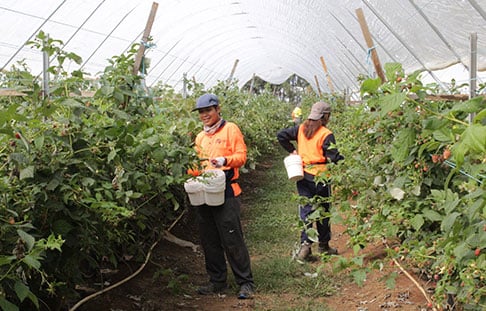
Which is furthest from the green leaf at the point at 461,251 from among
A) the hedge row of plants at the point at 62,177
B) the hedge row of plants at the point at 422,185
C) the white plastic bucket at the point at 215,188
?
the white plastic bucket at the point at 215,188

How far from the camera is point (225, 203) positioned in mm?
4770

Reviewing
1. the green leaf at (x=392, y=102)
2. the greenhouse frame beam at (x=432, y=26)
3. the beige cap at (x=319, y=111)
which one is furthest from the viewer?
the greenhouse frame beam at (x=432, y=26)

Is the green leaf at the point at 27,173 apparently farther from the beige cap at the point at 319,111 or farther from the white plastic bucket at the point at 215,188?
the beige cap at the point at 319,111

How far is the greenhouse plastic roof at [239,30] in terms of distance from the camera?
260 inches

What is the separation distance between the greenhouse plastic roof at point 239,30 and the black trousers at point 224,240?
1.48 m

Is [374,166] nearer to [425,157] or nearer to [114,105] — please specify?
[425,157]

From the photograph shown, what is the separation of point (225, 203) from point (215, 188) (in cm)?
23

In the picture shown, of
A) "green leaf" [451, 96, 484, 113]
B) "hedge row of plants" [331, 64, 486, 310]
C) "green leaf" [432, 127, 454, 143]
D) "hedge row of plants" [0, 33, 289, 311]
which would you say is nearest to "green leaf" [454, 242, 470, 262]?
"hedge row of plants" [331, 64, 486, 310]

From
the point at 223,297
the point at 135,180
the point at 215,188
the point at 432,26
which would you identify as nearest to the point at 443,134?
the point at 135,180

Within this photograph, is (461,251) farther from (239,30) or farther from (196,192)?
(239,30)

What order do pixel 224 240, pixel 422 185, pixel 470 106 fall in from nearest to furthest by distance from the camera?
pixel 470 106
pixel 422 185
pixel 224 240

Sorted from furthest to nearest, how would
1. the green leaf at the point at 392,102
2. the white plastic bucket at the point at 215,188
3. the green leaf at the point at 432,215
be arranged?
the white plastic bucket at the point at 215,188, the green leaf at the point at 432,215, the green leaf at the point at 392,102

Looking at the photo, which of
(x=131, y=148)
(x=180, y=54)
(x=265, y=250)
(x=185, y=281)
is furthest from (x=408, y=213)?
(x=180, y=54)

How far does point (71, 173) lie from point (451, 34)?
4768 mm
